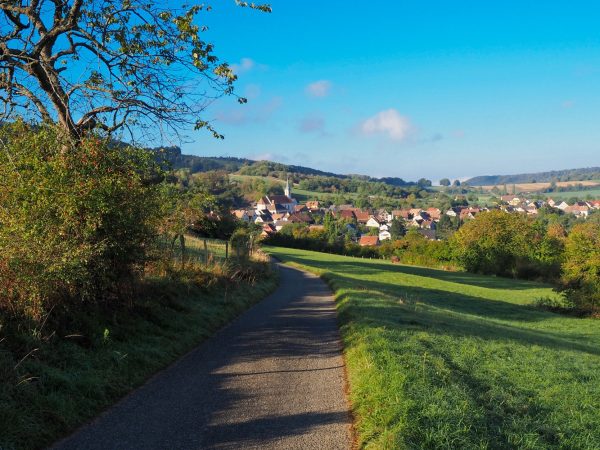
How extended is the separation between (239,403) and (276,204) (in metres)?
150

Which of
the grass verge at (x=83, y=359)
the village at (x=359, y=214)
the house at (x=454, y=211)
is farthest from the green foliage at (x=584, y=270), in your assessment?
the house at (x=454, y=211)

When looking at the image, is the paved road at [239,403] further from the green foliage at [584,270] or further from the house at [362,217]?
the house at [362,217]

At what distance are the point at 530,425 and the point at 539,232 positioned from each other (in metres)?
68.6

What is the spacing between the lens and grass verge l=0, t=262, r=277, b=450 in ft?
16.8

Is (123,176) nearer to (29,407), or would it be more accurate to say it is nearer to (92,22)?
(92,22)

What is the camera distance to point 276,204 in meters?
156

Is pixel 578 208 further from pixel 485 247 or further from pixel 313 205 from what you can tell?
pixel 485 247

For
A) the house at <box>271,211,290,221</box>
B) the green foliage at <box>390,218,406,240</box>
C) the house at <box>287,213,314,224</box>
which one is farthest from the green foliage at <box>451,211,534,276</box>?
the house at <box>271,211,290,221</box>

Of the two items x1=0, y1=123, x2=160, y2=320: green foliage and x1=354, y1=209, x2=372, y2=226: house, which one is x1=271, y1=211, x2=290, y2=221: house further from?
x1=0, y1=123, x2=160, y2=320: green foliage

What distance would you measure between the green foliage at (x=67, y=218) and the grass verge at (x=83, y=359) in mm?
527

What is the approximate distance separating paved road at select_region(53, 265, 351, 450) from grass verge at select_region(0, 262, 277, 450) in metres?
0.26

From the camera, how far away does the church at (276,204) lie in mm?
152875

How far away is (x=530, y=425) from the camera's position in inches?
230

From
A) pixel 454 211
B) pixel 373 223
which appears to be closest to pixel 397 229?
pixel 373 223
